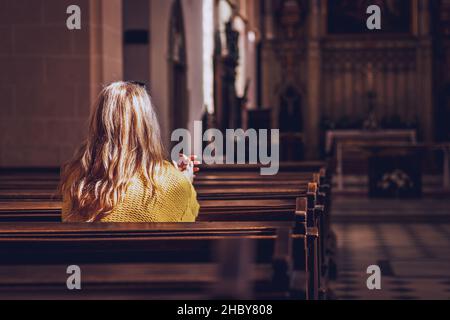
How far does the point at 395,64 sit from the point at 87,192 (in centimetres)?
1861

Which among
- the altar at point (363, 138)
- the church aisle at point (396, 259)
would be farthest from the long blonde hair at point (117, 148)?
the altar at point (363, 138)

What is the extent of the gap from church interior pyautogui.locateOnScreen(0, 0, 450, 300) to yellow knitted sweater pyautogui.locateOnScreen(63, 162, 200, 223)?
428mm

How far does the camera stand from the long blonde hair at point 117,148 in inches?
131

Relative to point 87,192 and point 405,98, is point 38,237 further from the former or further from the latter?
point 405,98

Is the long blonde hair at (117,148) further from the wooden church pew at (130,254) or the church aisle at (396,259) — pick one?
the church aisle at (396,259)

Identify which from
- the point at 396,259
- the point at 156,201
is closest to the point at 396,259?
the point at 396,259

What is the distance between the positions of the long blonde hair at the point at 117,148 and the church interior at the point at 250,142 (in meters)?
0.48

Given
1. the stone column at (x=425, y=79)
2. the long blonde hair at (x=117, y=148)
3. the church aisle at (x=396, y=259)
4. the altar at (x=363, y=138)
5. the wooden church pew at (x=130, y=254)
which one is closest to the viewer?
the wooden church pew at (x=130, y=254)

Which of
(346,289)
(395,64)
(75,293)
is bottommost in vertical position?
(346,289)

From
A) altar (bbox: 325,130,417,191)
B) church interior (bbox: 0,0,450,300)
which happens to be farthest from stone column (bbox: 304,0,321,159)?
altar (bbox: 325,130,417,191)

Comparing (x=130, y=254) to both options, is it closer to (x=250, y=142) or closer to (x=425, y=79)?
(x=250, y=142)

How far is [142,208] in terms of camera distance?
3.34 meters

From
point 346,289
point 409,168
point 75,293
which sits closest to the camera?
point 75,293

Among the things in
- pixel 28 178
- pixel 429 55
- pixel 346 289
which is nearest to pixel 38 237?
pixel 28 178
